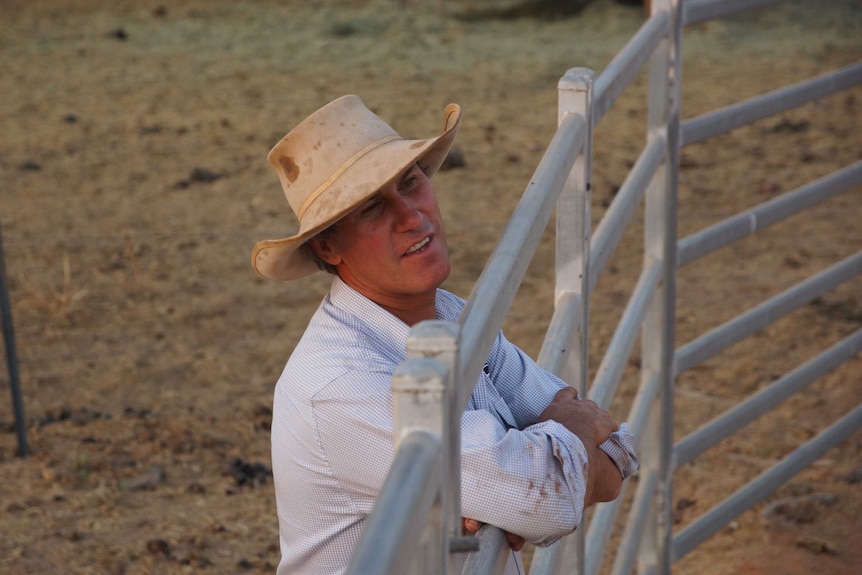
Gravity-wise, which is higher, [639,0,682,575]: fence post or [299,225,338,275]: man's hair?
[299,225,338,275]: man's hair

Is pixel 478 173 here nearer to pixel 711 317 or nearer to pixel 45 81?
pixel 711 317

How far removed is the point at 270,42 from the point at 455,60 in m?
1.69

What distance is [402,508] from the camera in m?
1.05

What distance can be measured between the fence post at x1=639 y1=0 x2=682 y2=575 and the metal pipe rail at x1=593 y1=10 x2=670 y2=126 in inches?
2.2

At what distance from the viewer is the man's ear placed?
2.08 m

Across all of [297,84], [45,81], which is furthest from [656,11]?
[45,81]

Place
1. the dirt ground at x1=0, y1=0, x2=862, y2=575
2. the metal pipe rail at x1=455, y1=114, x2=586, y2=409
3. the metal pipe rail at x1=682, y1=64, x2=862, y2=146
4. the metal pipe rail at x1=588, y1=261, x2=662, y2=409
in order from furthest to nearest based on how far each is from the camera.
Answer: the dirt ground at x1=0, y1=0, x2=862, y2=575
the metal pipe rail at x1=682, y1=64, x2=862, y2=146
the metal pipe rail at x1=588, y1=261, x2=662, y2=409
the metal pipe rail at x1=455, y1=114, x2=586, y2=409

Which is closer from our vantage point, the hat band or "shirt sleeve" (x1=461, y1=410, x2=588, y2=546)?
"shirt sleeve" (x1=461, y1=410, x2=588, y2=546)

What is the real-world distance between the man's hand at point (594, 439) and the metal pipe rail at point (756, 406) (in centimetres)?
160

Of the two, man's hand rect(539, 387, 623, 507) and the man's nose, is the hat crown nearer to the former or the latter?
the man's nose

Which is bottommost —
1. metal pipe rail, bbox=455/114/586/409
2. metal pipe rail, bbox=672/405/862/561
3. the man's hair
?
metal pipe rail, bbox=672/405/862/561

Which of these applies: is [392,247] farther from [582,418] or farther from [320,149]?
[582,418]

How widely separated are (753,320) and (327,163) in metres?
1.77

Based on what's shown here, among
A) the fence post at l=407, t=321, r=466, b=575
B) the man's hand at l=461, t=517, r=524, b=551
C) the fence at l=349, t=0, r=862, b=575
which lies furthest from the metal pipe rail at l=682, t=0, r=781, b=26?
the fence post at l=407, t=321, r=466, b=575
